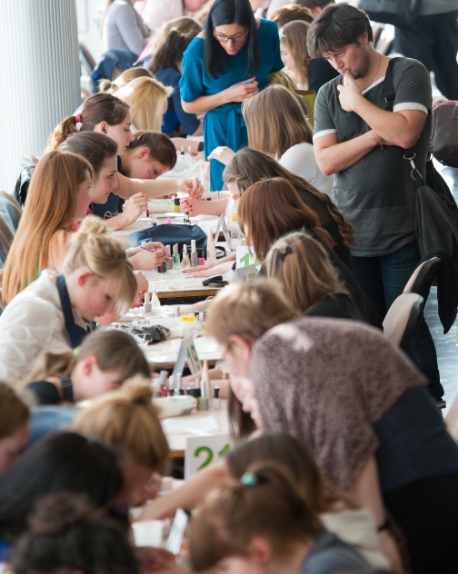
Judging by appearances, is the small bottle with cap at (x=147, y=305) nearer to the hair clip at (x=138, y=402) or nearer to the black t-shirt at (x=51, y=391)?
the black t-shirt at (x=51, y=391)

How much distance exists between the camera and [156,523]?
208cm

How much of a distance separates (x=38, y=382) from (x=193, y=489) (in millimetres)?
630

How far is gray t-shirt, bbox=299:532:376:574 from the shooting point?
141 centimetres

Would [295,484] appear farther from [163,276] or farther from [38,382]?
[163,276]

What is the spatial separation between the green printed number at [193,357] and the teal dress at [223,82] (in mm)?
2906

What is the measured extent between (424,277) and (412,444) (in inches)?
55.2

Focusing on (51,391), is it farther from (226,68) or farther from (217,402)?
(226,68)

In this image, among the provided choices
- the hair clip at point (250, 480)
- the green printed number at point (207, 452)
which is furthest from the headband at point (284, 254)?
the hair clip at point (250, 480)

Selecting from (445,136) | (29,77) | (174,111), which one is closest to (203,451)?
(445,136)

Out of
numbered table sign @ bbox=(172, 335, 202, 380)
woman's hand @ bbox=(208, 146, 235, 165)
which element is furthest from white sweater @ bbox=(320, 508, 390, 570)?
woman's hand @ bbox=(208, 146, 235, 165)

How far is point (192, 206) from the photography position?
5.30 meters

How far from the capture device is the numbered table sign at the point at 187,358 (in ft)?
9.52

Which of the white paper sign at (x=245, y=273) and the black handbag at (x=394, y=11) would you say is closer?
the white paper sign at (x=245, y=273)

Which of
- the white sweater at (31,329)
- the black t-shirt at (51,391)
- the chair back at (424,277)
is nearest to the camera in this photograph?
the black t-shirt at (51,391)
